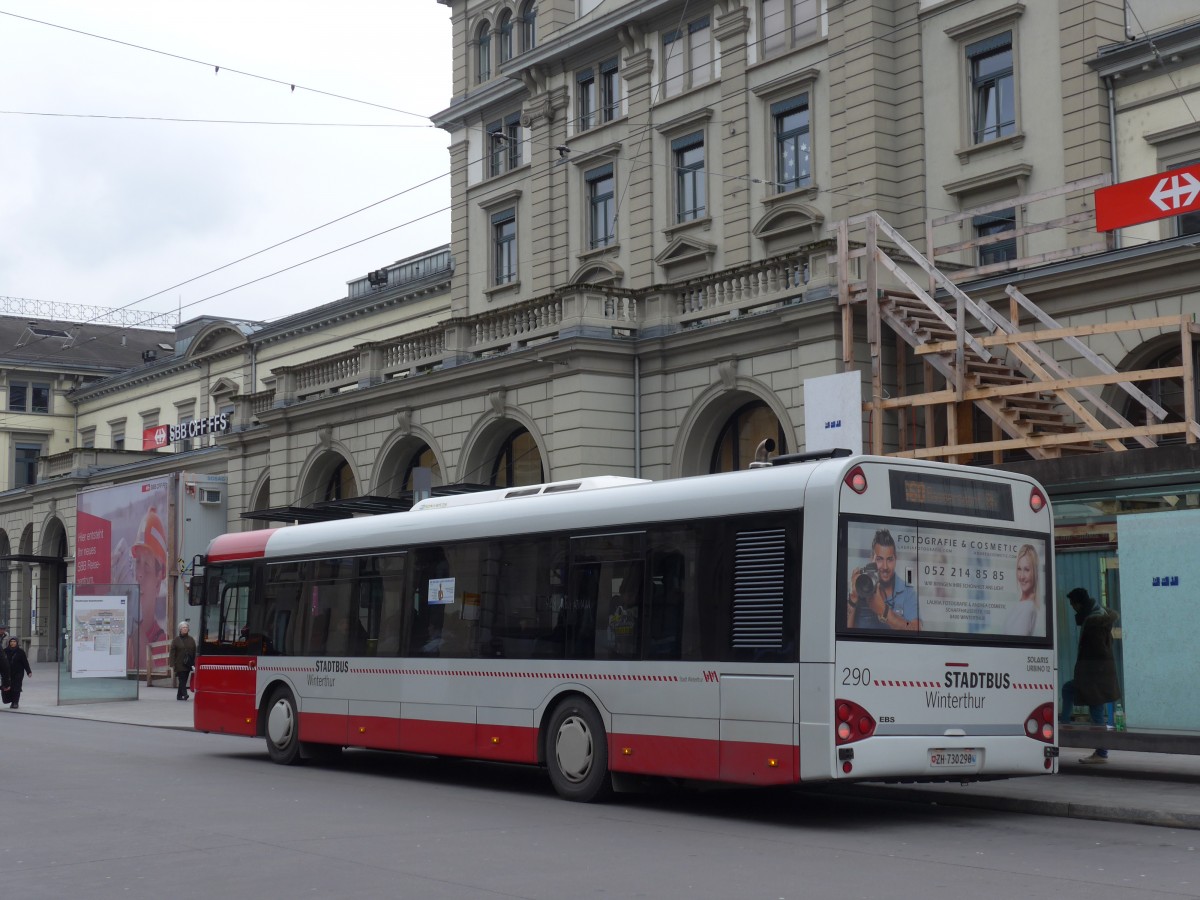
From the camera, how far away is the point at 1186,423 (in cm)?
1991

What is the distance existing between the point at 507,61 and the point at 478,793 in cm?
2593

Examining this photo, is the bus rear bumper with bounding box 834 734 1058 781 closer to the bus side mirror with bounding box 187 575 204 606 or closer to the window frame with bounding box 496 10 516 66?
the bus side mirror with bounding box 187 575 204 606

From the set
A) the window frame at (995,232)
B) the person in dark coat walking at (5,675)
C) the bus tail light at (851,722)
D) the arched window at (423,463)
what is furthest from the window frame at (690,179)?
the bus tail light at (851,722)

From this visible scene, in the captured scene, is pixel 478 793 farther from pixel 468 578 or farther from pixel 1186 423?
pixel 1186 423

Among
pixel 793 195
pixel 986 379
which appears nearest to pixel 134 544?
pixel 793 195

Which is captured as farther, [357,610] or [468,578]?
[357,610]

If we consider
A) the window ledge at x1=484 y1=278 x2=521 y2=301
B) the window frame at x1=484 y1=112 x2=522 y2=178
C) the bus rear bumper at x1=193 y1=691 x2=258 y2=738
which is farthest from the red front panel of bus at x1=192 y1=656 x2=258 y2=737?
the window frame at x1=484 y1=112 x2=522 y2=178

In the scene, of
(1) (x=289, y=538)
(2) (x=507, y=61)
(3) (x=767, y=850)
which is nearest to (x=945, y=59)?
(2) (x=507, y=61)

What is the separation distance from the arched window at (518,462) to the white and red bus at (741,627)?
1394 centimetres

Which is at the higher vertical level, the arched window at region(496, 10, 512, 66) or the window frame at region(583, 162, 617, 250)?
the arched window at region(496, 10, 512, 66)

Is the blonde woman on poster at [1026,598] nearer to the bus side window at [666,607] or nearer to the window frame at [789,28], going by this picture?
the bus side window at [666,607]

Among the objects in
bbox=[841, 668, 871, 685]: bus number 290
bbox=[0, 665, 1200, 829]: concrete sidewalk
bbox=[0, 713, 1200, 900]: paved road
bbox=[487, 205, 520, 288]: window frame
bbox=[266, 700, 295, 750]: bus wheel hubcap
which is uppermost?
bbox=[487, 205, 520, 288]: window frame

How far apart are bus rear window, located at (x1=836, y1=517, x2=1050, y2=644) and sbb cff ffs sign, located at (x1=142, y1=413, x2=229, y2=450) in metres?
40.4

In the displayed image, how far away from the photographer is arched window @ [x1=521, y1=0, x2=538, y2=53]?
124 ft
